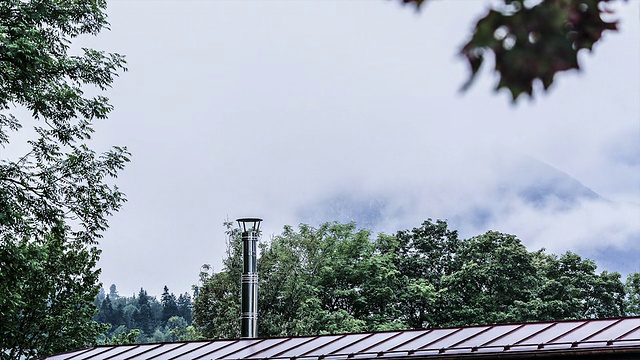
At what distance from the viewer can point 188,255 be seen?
102 meters

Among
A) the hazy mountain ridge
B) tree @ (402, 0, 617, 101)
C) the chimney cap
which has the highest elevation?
the hazy mountain ridge

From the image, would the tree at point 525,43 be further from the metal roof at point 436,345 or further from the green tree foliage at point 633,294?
the green tree foliage at point 633,294

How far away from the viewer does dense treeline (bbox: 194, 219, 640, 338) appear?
96.9 ft

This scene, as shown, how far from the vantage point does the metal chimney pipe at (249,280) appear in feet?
51.5

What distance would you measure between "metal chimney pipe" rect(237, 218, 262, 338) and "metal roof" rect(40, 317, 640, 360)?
15.7ft

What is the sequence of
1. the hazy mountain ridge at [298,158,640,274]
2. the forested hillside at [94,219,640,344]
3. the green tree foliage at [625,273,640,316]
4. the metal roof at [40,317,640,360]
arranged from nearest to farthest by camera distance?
the metal roof at [40,317,640,360] → the forested hillside at [94,219,640,344] → the green tree foliage at [625,273,640,316] → the hazy mountain ridge at [298,158,640,274]

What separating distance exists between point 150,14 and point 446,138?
170ft

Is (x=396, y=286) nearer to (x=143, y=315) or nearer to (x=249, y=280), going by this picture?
(x=249, y=280)

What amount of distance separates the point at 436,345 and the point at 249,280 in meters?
7.41

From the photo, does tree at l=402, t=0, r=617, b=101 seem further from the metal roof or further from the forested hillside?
the forested hillside

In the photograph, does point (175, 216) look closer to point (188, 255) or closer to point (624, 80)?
point (188, 255)

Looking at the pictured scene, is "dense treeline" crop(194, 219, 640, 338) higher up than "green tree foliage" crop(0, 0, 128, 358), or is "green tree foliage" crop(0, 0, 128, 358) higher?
"dense treeline" crop(194, 219, 640, 338)

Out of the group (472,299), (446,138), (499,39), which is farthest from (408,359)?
(446,138)

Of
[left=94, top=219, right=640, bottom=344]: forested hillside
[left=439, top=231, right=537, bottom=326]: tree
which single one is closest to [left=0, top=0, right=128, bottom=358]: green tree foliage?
[left=94, top=219, right=640, bottom=344]: forested hillside
